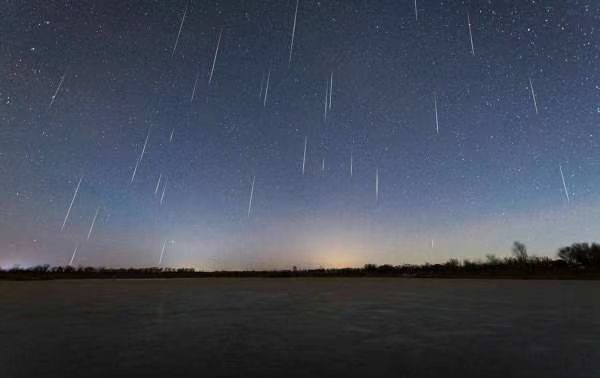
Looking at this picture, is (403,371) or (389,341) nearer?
(403,371)

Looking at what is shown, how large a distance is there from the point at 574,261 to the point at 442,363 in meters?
115

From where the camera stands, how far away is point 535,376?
7887 mm

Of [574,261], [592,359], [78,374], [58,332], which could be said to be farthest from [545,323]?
[574,261]

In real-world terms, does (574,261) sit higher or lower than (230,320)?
higher

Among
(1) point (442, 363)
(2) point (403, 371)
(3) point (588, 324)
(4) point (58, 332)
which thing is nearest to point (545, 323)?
(3) point (588, 324)

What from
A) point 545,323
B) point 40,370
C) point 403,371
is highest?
point 545,323

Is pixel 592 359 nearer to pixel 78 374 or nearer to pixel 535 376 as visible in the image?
pixel 535 376

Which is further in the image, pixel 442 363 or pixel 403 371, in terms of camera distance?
pixel 442 363

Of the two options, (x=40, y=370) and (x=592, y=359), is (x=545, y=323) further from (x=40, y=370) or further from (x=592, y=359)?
(x=40, y=370)

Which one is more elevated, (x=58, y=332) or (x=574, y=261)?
(x=574, y=261)

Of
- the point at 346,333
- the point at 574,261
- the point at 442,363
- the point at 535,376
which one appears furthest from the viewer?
the point at 574,261

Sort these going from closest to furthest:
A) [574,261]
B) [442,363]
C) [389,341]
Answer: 1. [442,363]
2. [389,341]
3. [574,261]

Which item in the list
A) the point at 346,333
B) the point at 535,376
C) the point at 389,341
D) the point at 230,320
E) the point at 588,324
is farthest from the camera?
the point at 230,320

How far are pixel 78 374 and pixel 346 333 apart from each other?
7491 millimetres
